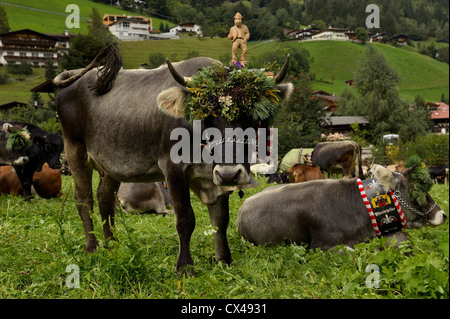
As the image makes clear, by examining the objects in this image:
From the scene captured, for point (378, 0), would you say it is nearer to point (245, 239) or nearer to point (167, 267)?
point (245, 239)

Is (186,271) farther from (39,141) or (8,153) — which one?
(39,141)

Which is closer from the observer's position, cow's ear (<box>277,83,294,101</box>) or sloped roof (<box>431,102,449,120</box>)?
cow's ear (<box>277,83,294,101</box>)

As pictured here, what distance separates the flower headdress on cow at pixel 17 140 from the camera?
9905mm

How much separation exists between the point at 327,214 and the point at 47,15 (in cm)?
1148

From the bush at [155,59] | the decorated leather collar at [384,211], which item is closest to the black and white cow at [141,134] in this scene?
Answer: the bush at [155,59]

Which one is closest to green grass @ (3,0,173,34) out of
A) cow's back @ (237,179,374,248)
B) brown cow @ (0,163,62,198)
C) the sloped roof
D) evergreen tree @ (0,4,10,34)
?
evergreen tree @ (0,4,10,34)

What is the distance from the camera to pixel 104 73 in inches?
209

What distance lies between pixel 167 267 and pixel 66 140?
8.40 feet

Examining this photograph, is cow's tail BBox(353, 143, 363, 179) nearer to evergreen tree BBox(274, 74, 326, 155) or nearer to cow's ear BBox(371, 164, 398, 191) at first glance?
evergreen tree BBox(274, 74, 326, 155)

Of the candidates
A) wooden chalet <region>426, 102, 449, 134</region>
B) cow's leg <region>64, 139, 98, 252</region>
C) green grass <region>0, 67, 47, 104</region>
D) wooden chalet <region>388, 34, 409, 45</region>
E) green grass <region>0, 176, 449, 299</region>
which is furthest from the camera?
wooden chalet <region>426, 102, 449, 134</region>

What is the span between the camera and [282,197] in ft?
19.8

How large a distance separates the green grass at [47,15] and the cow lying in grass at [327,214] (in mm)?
4653

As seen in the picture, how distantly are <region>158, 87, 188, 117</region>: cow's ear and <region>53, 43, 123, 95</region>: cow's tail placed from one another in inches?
54.7

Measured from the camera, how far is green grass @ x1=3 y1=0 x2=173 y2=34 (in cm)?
897
